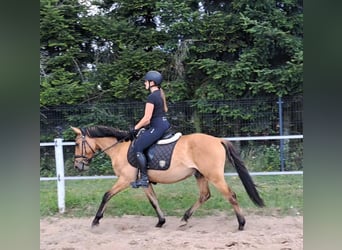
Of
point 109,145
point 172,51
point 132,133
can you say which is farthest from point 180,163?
point 172,51

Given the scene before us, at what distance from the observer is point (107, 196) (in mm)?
2064

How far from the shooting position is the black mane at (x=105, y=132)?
83.3 inches

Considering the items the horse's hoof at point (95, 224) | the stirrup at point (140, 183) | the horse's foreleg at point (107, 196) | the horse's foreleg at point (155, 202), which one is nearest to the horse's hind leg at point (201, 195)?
the horse's foreleg at point (155, 202)

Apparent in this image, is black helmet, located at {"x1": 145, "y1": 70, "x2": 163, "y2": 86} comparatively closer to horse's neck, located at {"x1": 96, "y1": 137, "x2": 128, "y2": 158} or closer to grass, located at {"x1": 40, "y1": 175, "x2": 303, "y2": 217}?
horse's neck, located at {"x1": 96, "y1": 137, "x2": 128, "y2": 158}

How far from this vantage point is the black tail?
6.60 ft

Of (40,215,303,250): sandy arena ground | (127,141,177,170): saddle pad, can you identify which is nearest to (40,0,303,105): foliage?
(127,141,177,170): saddle pad

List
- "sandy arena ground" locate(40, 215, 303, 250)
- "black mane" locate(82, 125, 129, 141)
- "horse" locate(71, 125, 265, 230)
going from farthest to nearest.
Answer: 1. "black mane" locate(82, 125, 129, 141)
2. "horse" locate(71, 125, 265, 230)
3. "sandy arena ground" locate(40, 215, 303, 250)

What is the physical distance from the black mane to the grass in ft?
0.87

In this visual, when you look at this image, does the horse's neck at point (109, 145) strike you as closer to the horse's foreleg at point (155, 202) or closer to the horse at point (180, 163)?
the horse at point (180, 163)

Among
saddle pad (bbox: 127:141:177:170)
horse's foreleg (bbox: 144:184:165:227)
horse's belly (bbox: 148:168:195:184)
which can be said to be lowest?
horse's foreleg (bbox: 144:184:165:227)

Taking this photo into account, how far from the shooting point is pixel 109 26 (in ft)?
7.32

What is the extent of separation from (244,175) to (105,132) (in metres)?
0.84
